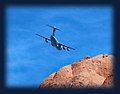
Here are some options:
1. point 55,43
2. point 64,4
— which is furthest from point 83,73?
point 64,4

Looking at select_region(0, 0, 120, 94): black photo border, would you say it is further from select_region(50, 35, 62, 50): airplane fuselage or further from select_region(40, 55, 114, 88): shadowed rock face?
select_region(40, 55, 114, 88): shadowed rock face

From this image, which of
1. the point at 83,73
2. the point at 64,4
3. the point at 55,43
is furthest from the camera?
the point at 83,73

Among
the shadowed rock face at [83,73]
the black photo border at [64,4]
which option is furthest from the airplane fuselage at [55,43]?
the shadowed rock face at [83,73]

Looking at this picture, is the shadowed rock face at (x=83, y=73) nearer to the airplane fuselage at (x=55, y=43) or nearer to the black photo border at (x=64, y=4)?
the airplane fuselage at (x=55, y=43)

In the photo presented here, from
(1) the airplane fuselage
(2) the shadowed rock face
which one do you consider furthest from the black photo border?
(2) the shadowed rock face

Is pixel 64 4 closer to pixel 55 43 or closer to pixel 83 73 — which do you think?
pixel 55 43

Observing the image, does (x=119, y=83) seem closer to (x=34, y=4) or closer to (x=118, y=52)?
(x=118, y=52)

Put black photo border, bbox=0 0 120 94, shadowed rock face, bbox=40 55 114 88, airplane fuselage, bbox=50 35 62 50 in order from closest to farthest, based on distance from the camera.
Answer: black photo border, bbox=0 0 120 94
airplane fuselage, bbox=50 35 62 50
shadowed rock face, bbox=40 55 114 88

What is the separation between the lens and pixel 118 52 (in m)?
2.74

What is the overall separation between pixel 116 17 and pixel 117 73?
35cm

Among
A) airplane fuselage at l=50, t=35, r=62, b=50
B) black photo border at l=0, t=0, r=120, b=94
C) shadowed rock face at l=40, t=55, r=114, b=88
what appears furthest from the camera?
shadowed rock face at l=40, t=55, r=114, b=88

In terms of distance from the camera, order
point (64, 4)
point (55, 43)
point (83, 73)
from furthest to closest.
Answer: point (83, 73)
point (55, 43)
point (64, 4)

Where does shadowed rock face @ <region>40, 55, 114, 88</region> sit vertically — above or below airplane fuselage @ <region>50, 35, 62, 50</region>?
above

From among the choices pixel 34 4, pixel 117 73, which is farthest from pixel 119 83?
pixel 34 4
